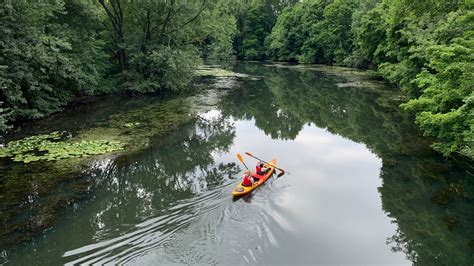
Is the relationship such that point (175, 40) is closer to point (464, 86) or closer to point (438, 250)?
point (464, 86)

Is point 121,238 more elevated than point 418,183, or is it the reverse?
point 418,183

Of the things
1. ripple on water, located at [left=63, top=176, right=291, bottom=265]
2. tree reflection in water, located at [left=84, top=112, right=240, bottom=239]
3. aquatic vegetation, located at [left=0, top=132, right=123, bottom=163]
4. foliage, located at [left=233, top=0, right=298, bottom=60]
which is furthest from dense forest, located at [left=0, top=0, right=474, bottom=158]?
foliage, located at [left=233, top=0, right=298, bottom=60]

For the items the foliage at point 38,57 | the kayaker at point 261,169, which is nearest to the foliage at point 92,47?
the foliage at point 38,57

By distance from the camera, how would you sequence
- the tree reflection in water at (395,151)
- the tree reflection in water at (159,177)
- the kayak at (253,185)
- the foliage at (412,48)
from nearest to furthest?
the tree reflection in water at (395,151), the tree reflection in water at (159,177), the kayak at (253,185), the foliage at (412,48)

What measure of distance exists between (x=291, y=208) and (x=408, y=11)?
8238 millimetres

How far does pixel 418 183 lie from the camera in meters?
12.3

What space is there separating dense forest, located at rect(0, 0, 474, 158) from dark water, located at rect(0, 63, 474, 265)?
2.27m

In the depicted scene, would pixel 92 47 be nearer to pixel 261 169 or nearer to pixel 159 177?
pixel 159 177

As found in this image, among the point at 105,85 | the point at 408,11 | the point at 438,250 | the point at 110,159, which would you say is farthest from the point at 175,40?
the point at 438,250

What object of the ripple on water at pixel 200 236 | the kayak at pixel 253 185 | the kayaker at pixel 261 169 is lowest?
the ripple on water at pixel 200 236

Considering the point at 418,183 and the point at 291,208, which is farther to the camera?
the point at 418,183

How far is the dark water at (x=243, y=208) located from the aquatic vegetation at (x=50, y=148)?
102cm

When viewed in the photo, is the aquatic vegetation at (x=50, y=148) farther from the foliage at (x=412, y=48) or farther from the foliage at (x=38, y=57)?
the foliage at (x=412, y=48)

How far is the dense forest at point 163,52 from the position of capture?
12.8 meters
